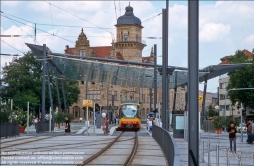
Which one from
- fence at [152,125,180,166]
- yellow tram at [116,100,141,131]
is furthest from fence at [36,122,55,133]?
fence at [152,125,180,166]

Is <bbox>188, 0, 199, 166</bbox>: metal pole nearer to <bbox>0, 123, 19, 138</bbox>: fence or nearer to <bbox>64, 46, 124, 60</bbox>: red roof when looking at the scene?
<bbox>0, 123, 19, 138</bbox>: fence

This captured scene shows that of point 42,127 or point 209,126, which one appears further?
point 209,126

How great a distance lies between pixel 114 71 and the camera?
69688 mm

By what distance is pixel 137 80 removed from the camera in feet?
238

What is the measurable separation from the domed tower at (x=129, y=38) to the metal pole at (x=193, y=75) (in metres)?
123

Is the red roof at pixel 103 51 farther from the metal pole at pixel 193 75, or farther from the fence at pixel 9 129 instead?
the metal pole at pixel 193 75

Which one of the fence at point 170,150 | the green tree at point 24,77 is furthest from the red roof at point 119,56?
the fence at point 170,150

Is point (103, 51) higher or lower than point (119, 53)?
higher

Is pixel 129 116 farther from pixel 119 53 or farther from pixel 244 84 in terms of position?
pixel 119 53

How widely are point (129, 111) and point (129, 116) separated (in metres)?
0.51

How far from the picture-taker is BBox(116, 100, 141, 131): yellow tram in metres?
62.9

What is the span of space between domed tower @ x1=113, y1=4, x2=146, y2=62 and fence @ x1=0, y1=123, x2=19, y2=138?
317 ft

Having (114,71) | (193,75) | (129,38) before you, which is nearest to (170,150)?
(193,75)

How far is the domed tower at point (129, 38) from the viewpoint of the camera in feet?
451
